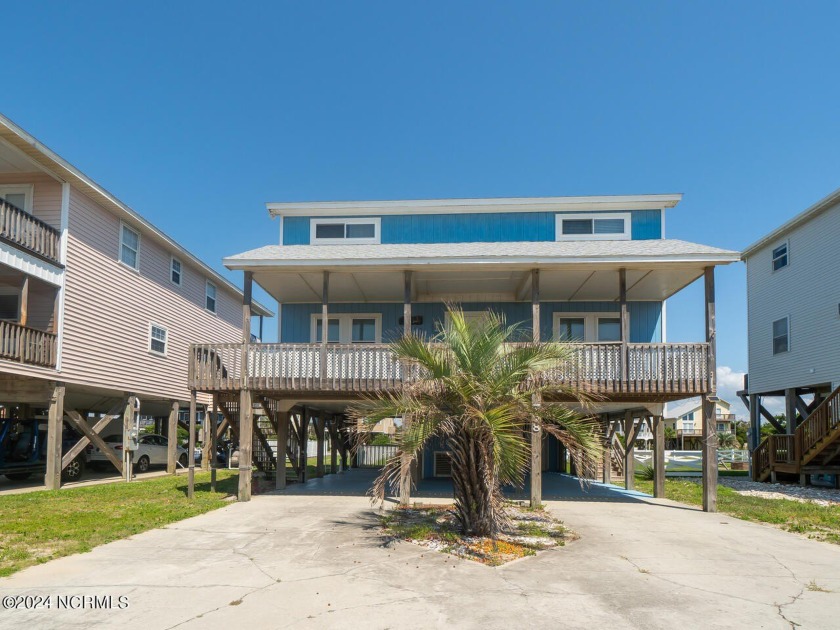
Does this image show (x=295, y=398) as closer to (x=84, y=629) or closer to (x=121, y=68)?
(x=84, y=629)

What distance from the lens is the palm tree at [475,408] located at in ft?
28.4

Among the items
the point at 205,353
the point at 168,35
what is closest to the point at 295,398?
the point at 205,353

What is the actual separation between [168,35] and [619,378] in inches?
647

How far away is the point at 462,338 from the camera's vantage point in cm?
880

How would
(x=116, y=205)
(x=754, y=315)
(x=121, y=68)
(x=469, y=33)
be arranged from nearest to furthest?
(x=469, y=33), (x=116, y=205), (x=121, y=68), (x=754, y=315)

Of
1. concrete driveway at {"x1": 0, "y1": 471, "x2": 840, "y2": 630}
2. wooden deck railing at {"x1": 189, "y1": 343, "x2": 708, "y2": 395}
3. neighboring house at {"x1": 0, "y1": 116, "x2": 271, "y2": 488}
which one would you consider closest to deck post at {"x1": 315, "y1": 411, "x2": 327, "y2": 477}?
Result: wooden deck railing at {"x1": 189, "y1": 343, "x2": 708, "y2": 395}

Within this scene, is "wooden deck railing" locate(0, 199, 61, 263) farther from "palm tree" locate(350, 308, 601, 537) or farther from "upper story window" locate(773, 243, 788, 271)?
"upper story window" locate(773, 243, 788, 271)

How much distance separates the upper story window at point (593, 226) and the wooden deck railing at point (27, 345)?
13.4 metres

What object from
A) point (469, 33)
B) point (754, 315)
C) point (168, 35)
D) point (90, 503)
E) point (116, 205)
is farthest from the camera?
point (754, 315)

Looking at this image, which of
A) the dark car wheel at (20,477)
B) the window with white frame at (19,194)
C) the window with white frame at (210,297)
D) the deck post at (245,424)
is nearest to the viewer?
the deck post at (245,424)

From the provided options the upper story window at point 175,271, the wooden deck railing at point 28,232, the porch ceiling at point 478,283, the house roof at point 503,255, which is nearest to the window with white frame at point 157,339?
the upper story window at point 175,271

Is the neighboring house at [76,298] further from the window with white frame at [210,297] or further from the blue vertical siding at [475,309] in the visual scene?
the blue vertical siding at [475,309]

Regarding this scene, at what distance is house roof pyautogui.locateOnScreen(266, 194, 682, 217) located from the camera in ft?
56.4

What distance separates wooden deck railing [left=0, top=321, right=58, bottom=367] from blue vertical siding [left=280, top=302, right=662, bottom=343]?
5.77m
